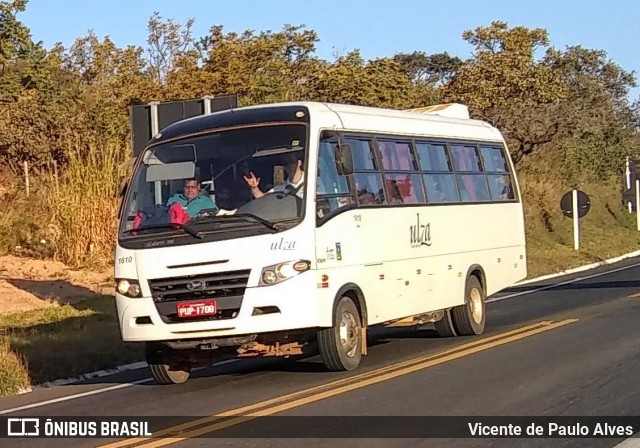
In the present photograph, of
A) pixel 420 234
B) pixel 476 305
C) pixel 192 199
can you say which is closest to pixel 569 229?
pixel 476 305

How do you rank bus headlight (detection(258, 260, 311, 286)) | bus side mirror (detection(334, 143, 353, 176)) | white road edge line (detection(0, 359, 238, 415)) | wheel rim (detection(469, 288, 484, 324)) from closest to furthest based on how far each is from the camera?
white road edge line (detection(0, 359, 238, 415)), bus headlight (detection(258, 260, 311, 286)), bus side mirror (detection(334, 143, 353, 176)), wheel rim (detection(469, 288, 484, 324))

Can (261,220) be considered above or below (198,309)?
above

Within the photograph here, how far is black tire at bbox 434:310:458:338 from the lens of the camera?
47.9 feet

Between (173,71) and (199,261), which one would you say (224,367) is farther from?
(173,71)

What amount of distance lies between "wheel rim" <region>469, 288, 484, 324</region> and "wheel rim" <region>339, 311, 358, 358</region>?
3602mm

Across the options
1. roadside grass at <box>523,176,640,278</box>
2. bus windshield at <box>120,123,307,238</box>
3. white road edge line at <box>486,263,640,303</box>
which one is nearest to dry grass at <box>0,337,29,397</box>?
bus windshield at <box>120,123,307,238</box>

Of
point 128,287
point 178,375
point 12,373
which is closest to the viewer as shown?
point 128,287

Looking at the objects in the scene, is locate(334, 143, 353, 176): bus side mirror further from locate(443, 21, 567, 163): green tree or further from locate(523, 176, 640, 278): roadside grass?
locate(443, 21, 567, 163): green tree

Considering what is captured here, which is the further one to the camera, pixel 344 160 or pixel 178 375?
pixel 178 375

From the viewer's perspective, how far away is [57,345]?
14.1 meters

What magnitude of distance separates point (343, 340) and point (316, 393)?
1322 mm

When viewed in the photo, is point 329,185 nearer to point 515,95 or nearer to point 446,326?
point 446,326

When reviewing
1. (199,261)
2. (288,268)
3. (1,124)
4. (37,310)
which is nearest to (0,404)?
(199,261)

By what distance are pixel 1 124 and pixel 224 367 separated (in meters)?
19.2
